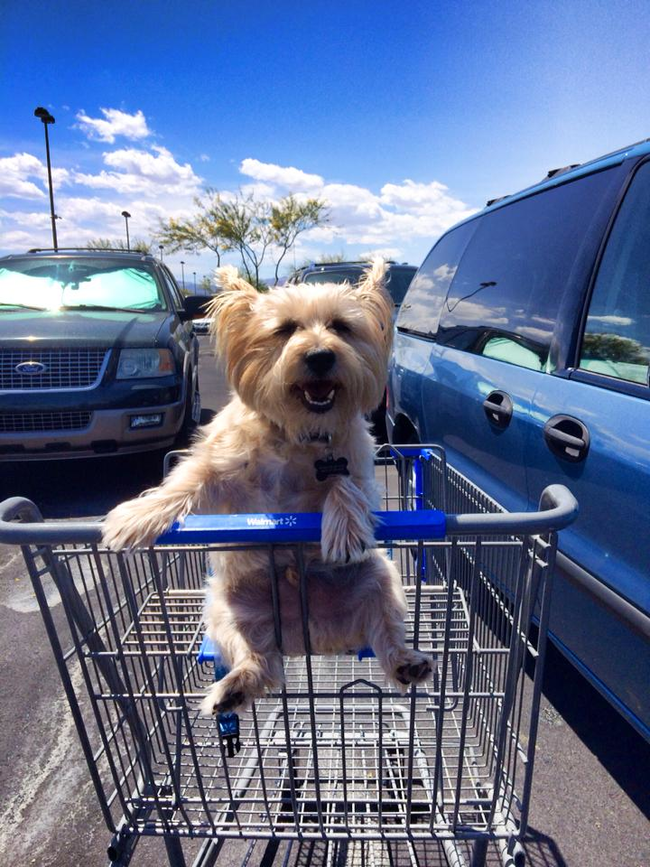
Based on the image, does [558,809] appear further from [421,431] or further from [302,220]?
[302,220]

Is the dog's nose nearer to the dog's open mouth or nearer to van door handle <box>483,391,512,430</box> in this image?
the dog's open mouth

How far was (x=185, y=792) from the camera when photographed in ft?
5.88

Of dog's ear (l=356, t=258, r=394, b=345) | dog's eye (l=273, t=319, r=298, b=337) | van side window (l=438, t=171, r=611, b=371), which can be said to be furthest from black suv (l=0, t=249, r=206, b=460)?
dog's eye (l=273, t=319, r=298, b=337)

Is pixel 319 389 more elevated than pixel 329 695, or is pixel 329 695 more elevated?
pixel 319 389

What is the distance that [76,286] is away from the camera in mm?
6043

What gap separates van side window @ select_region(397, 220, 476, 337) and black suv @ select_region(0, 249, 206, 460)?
70.0 inches

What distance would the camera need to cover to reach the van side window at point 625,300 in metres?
1.90

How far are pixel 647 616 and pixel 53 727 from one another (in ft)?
8.37

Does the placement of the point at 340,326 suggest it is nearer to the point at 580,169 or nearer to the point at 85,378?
the point at 580,169

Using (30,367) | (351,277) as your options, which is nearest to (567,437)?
(30,367)

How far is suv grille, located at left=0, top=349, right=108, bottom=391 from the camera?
4.92 meters

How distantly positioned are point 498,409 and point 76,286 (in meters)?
5.21

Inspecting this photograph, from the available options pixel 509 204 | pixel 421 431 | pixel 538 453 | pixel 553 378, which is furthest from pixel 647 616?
pixel 509 204

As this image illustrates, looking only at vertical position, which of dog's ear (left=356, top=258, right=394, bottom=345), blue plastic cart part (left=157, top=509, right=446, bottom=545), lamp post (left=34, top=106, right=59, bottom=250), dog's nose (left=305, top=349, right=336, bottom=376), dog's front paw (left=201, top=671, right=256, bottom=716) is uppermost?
lamp post (left=34, top=106, right=59, bottom=250)
